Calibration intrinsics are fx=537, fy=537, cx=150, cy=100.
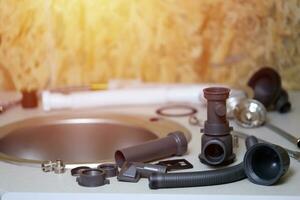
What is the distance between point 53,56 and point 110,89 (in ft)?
0.69

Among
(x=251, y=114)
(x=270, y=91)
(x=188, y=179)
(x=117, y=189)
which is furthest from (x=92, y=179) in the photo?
(x=270, y=91)

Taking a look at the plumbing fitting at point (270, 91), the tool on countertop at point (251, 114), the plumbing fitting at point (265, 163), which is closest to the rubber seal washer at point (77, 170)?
the plumbing fitting at point (265, 163)

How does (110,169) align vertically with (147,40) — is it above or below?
below

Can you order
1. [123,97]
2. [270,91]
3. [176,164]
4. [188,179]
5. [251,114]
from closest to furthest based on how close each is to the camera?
[188,179]
[176,164]
[251,114]
[270,91]
[123,97]

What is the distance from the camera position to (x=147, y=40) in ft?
5.16

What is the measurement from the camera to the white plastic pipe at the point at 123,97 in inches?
57.2

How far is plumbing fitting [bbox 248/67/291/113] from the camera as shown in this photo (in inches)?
53.6

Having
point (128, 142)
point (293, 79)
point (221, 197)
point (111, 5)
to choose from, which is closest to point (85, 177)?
point (221, 197)

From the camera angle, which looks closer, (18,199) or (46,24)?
(18,199)

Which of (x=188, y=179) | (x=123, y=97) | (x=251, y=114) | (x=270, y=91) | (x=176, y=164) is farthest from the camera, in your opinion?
(x=123, y=97)

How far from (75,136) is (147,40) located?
Answer: 0.36 meters

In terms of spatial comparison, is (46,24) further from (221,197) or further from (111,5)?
(221,197)

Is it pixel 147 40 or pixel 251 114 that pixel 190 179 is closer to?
pixel 251 114

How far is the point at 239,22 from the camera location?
1.55 metres
